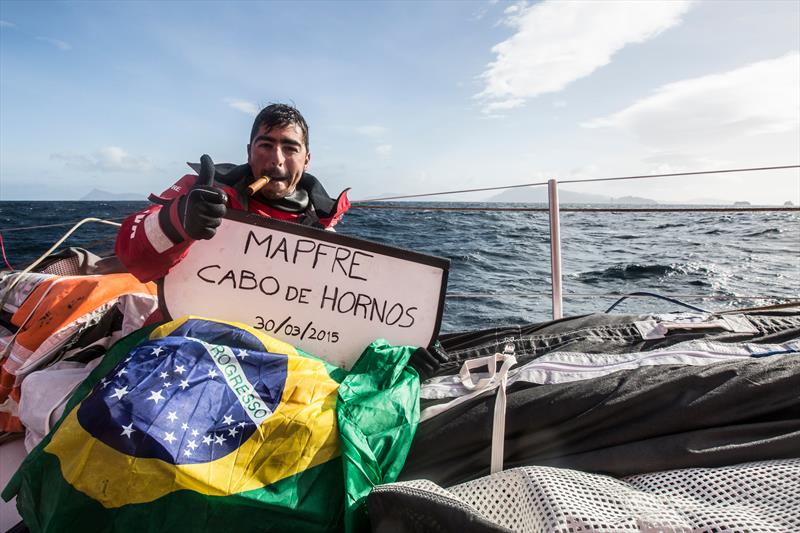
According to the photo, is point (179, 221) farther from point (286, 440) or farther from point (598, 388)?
point (598, 388)

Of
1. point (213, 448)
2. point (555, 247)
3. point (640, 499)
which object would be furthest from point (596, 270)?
point (213, 448)

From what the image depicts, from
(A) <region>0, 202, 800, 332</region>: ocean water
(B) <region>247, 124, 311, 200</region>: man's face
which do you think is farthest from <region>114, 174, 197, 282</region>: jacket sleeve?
(A) <region>0, 202, 800, 332</region>: ocean water

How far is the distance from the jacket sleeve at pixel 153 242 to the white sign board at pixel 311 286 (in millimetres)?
58

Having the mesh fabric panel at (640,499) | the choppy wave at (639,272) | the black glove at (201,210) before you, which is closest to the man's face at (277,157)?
the black glove at (201,210)

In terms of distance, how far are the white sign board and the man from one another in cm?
12

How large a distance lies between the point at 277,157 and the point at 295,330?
0.76 m

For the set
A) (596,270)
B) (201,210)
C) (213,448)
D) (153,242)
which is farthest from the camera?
(596,270)

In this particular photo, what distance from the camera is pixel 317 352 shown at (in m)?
1.47

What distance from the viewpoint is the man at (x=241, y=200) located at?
1273 mm

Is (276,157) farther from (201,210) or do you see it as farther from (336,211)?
(201,210)

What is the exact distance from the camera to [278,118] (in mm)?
1832

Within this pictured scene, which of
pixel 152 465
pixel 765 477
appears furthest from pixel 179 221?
pixel 765 477

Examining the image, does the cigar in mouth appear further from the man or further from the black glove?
the black glove

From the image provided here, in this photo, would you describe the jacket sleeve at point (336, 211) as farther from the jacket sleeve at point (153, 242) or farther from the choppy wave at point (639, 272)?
the choppy wave at point (639, 272)
